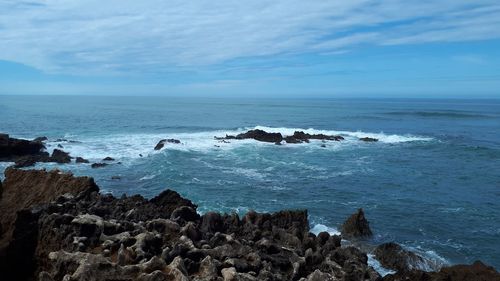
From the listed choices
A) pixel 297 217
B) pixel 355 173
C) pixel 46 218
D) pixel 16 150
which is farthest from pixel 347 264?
pixel 16 150

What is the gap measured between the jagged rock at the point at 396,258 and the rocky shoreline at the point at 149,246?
0.15 feet

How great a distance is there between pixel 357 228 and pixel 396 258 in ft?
12.4

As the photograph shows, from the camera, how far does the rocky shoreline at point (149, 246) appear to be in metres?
13.2

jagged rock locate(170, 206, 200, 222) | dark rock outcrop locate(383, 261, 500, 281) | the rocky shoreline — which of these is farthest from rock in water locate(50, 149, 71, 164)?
dark rock outcrop locate(383, 261, 500, 281)

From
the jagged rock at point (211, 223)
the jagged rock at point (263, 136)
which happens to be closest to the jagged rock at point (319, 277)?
the jagged rock at point (211, 223)

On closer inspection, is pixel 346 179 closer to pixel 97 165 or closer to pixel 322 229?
pixel 322 229

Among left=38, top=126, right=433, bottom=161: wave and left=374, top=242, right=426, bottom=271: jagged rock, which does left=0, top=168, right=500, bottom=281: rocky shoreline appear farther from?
left=38, top=126, right=433, bottom=161: wave

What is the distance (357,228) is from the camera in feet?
78.8

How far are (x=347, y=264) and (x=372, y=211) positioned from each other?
12.7 meters

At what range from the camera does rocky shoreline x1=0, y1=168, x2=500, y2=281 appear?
13164mm

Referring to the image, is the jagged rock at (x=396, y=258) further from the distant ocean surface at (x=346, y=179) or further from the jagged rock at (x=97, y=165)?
the jagged rock at (x=97, y=165)

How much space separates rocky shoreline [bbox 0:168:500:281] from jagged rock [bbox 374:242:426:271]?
0.15ft

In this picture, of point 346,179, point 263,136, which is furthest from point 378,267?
point 263,136

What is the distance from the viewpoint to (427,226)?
25.6m
